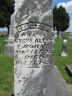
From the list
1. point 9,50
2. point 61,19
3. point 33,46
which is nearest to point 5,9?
point 61,19

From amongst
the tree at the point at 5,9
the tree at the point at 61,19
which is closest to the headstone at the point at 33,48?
the tree at the point at 5,9

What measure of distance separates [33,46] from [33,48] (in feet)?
0.12

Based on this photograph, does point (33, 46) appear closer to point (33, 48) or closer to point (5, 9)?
point (33, 48)

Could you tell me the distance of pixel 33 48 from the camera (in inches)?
88.9

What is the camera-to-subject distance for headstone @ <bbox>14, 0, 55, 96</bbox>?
2.18m

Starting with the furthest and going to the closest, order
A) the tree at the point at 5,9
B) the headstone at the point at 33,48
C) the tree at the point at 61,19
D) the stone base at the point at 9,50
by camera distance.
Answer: the tree at the point at 61,19 < the tree at the point at 5,9 < the stone base at the point at 9,50 < the headstone at the point at 33,48

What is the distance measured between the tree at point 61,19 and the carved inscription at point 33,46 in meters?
40.3

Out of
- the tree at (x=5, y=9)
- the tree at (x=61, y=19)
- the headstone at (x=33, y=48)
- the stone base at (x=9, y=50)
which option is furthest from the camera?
the tree at (x=61, y=19)

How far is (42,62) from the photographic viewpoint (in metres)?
2.29

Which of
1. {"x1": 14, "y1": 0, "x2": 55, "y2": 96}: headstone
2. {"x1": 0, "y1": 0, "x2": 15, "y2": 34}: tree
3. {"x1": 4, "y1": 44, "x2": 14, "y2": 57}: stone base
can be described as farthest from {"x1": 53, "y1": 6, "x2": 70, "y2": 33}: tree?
{"x1": 14, "y1": 0, "x2": 55, "y2": 96}: headstone

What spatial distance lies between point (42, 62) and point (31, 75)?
31 centimetres

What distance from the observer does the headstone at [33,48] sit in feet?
7.14

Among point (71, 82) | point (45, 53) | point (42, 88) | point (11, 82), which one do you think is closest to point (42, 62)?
point (45, 53)

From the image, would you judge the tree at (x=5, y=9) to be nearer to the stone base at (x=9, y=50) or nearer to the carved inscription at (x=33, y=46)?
the stone base at (x=9, y=50)
